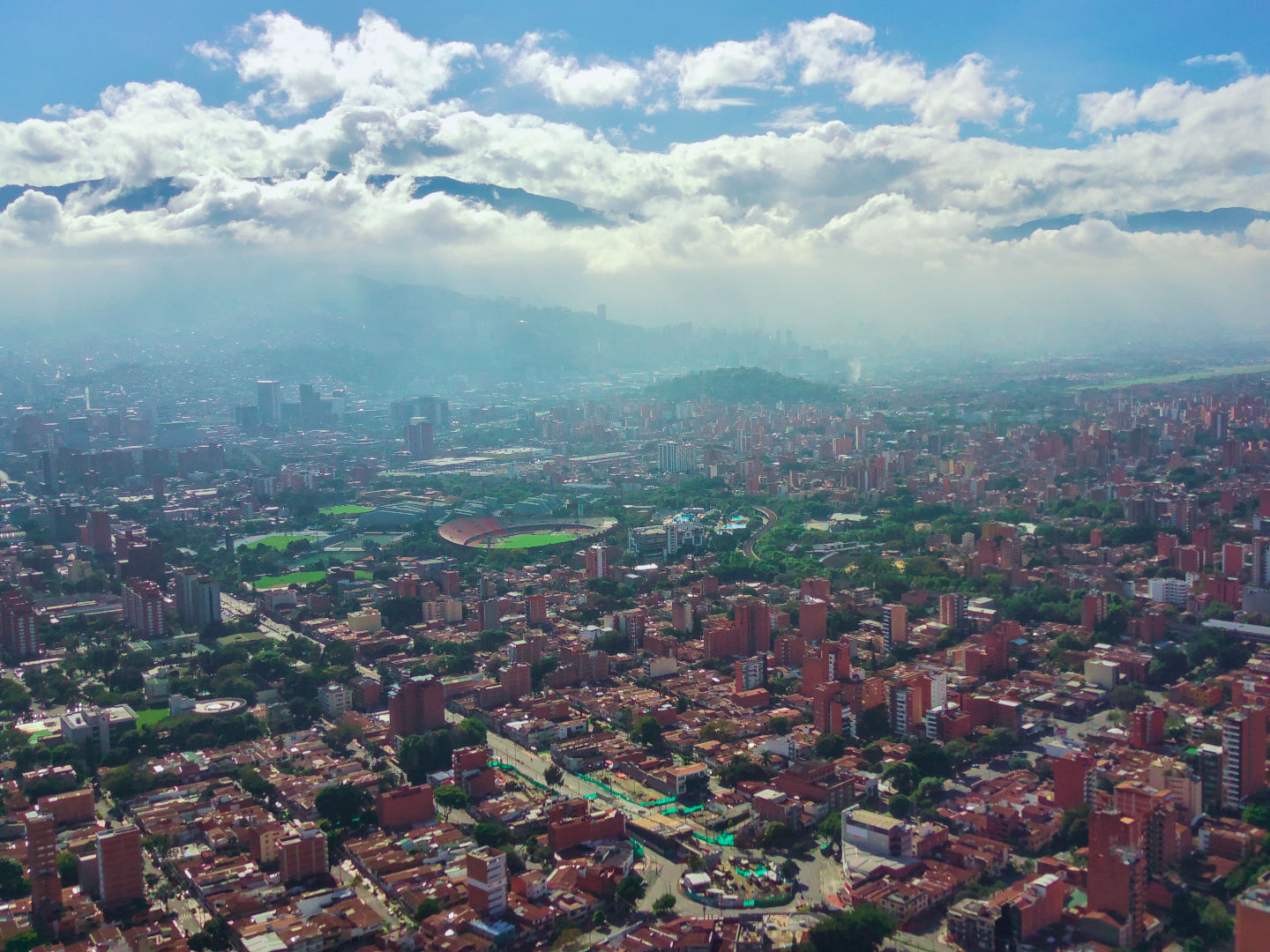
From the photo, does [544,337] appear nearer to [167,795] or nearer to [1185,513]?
[1185,513]

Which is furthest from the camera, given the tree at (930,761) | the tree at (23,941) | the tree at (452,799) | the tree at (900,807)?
the tree at (930,761)

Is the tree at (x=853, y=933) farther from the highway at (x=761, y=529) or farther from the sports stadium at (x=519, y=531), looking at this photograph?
the sports stadium at (x=519, y=531)

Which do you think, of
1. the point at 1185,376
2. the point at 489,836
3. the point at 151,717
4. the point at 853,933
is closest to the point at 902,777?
the point at 853,933

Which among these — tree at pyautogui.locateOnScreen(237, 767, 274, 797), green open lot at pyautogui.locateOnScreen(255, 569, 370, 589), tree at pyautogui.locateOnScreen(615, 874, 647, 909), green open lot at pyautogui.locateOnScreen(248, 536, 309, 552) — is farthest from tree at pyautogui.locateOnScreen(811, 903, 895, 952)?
green open lot at pyautogui.locateOnScreen(248, 536, 309, 552)

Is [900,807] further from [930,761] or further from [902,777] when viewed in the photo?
[930,761]

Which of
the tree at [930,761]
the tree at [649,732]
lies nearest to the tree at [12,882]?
the tree at [649,732]
